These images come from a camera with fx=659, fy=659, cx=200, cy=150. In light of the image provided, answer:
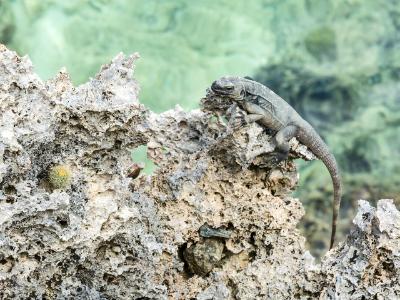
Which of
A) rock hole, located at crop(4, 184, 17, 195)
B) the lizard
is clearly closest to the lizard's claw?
the lizard

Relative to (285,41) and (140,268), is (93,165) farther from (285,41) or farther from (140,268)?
(285,41)

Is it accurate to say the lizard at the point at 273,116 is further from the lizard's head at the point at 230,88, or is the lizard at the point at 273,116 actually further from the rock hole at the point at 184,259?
the rock hole at the point at 184,259

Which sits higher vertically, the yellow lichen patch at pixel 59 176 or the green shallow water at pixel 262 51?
the green shallow water at pixel 262 51

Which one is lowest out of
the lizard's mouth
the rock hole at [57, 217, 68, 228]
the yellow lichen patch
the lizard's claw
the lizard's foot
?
the rock hole at [57, 217, 68, 228]

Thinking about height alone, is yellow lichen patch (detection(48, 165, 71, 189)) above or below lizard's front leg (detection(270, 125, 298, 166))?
below

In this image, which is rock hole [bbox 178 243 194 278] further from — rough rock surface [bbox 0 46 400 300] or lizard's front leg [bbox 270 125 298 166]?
lizard's front leg [bbox 270 125 298 166]

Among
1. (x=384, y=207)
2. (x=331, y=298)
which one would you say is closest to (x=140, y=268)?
(x=331, y=298)

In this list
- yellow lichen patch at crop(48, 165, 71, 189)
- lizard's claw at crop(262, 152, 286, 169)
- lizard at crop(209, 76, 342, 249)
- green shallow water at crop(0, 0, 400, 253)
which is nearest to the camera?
yellow lichen patch at crop(48, 165, 71, 189)

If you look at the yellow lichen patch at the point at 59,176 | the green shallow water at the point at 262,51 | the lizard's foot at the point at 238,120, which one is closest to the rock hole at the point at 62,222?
the yellow lichen patch at the point at 59,176
